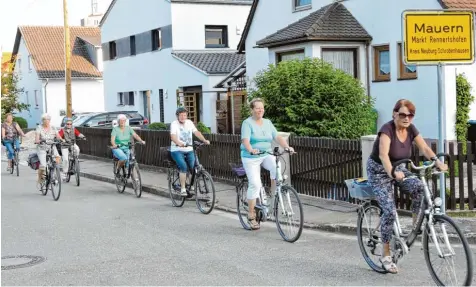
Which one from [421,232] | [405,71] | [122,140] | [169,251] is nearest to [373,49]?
[405,71]

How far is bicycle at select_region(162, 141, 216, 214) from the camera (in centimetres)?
1188

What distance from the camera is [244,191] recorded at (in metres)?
10.2

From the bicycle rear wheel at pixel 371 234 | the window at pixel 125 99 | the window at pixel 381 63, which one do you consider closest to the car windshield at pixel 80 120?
the window at pixel 125 99

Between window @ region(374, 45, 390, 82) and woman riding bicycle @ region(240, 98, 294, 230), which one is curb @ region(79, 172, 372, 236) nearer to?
woman riding bicycle @ region(240, 98, 294, 230)

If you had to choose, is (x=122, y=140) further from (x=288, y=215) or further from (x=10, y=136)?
(x=10, y=136)

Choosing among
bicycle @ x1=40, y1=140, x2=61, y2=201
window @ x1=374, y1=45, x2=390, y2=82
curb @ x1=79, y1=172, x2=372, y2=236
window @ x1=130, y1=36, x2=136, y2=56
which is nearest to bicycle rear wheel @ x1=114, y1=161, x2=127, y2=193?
curb @ x1=79, y1=172, x2=372, y2=236

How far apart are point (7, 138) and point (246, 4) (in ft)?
64.8

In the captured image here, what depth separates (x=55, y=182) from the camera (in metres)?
14.8

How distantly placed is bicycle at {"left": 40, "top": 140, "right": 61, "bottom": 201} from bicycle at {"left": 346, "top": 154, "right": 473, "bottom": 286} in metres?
8.76

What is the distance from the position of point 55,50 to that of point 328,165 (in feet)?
156

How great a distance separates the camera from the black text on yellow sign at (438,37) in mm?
8547

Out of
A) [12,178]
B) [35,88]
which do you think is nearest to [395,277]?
[12,178]

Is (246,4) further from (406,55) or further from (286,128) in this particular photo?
(406,55)

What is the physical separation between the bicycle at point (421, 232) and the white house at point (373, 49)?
41.0ft
